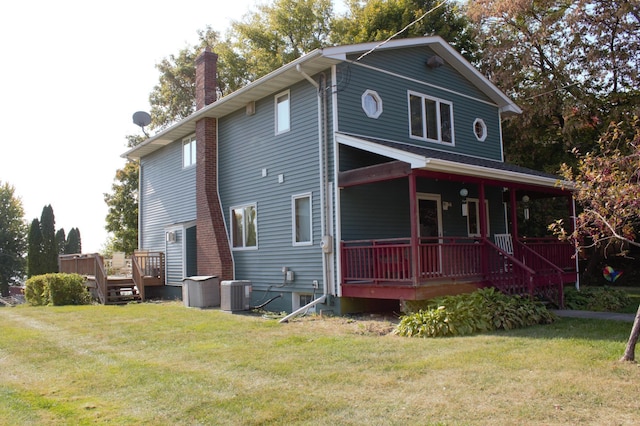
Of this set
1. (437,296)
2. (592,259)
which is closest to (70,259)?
(437,296)

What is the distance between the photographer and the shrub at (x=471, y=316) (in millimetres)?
8852

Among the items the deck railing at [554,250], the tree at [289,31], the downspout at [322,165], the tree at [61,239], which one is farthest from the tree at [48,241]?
the deck railing at [554,250]

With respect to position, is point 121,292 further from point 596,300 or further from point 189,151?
point 596,300

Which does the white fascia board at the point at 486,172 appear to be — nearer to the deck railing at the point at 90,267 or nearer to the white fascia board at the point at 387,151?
the white fascia board at the point at 387,151

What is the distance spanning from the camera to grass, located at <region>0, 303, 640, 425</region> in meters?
4.94

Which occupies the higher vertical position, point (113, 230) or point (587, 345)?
point (113, 230)

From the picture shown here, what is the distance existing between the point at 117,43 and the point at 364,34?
1626cm

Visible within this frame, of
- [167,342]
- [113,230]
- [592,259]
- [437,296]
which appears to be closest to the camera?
[167,342]

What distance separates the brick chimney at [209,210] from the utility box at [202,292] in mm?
340

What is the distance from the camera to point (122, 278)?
17906 mm

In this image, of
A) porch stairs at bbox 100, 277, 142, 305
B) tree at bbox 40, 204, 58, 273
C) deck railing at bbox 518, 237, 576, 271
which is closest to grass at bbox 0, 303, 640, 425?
deck railing at bbox 518, 237, 576, 271

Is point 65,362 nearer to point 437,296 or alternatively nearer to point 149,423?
point 149,423

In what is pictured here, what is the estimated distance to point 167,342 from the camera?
8.85 meters

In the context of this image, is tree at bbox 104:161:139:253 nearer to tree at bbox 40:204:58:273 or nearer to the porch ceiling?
tree at bbox 40:204:58:273
